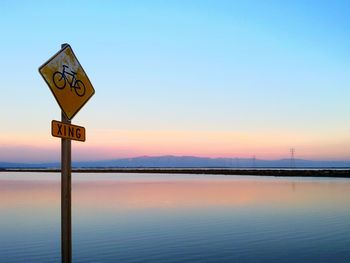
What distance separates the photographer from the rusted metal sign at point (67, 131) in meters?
4.97

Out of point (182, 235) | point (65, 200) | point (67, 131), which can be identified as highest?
point (67, 131)

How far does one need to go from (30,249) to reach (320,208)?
71.6ft

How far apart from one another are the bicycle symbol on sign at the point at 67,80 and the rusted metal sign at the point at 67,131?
477mm

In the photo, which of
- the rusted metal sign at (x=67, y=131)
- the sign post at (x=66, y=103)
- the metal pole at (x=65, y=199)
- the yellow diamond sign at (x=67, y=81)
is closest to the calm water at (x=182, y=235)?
the metal pole at (x=65, y=199)

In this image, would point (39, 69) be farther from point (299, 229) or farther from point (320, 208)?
point (320, 208)

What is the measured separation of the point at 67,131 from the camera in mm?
5266

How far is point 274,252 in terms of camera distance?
1390cm

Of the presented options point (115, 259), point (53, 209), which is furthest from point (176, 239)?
point (53, 209)

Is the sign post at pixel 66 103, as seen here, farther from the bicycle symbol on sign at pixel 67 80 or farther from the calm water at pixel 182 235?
the calm water at pixel 182 235

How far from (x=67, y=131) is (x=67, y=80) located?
69 centimetres

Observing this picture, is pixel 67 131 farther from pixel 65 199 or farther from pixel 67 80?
pixel 65 199

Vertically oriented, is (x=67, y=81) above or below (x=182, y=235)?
above

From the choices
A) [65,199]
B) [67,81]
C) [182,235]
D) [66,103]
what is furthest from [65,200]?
[182,235]

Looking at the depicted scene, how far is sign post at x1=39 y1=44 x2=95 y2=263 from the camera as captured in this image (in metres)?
5.05
